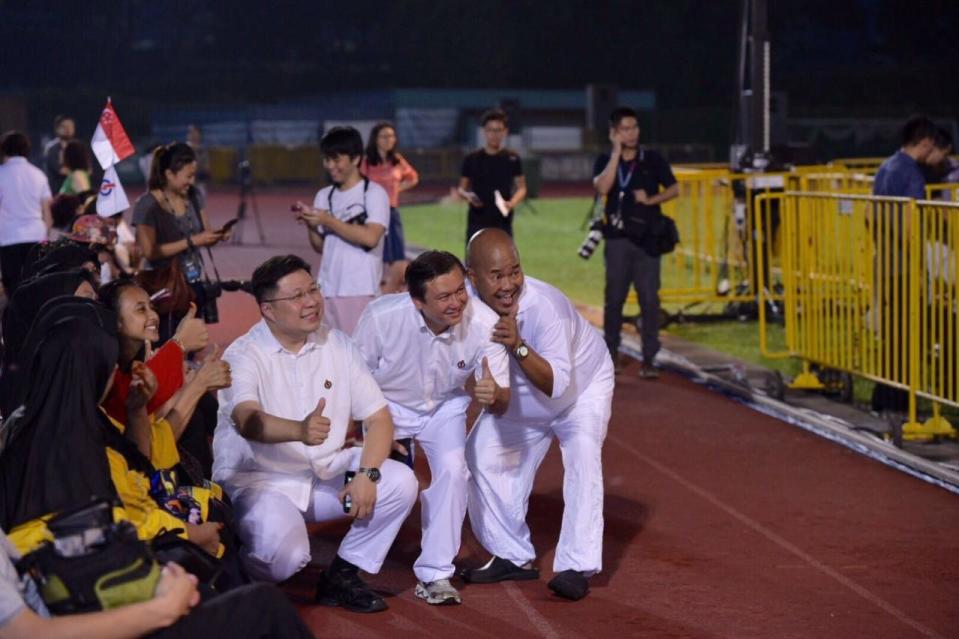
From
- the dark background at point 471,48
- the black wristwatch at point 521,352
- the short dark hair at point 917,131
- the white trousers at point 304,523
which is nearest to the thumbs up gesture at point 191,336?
the white trousers at point 304,523

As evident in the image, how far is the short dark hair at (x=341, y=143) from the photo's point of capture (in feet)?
29.2

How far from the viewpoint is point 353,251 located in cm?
916

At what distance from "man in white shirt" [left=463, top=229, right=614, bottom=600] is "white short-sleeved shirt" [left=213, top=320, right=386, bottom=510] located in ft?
2.16

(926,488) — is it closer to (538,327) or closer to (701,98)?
(538,327)

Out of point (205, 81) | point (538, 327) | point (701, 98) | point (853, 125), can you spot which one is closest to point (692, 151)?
point (853, 125)

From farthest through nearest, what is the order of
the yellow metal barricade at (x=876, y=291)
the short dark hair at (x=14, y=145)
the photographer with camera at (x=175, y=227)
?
the short dark hair at (x=14, y=145) < the yellow metal barricade at (x=876, y=291) < the photographer with camera at (x=175, y=227)

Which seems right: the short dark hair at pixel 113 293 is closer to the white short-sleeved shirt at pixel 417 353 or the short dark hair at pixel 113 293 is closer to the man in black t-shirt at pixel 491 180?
the white short-sleeved shirt at pixel 417 353

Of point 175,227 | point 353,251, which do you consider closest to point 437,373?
point 353,251

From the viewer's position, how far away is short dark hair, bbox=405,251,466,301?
600cm

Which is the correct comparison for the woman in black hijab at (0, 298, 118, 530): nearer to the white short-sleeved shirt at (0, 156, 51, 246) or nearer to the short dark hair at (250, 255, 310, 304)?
the short dark hair at (250, 255, 310, 304)

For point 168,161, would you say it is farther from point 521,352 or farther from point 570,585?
point 570,585

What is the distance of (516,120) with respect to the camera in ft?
115

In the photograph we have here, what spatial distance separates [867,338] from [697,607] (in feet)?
14.3

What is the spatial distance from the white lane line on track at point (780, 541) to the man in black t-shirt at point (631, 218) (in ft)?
6.84
